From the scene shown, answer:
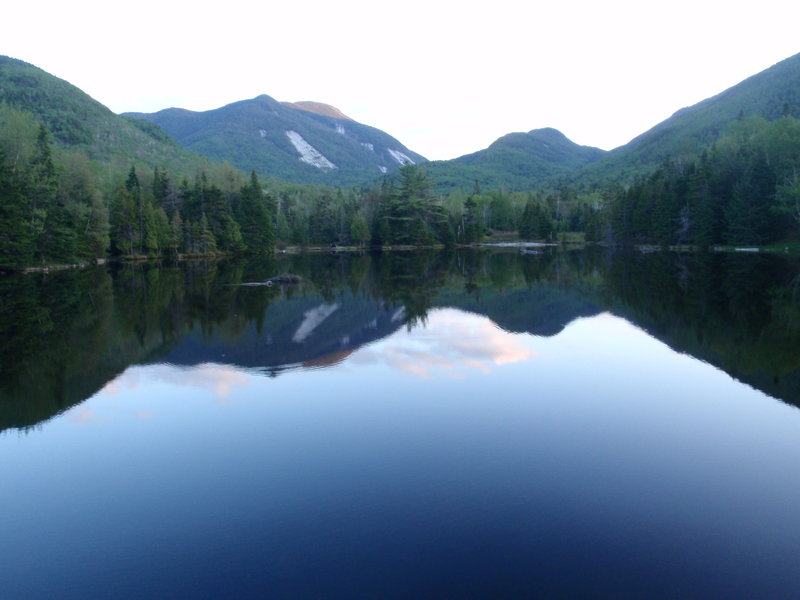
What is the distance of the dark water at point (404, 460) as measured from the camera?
779 cm

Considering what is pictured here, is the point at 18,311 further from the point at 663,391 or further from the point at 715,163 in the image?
the point at 715,163

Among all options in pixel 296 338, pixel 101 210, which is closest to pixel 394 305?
pixel 296 338

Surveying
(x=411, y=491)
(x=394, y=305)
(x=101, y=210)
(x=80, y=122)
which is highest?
(x=80, y=122)

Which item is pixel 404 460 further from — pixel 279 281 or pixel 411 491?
pixel 279 281

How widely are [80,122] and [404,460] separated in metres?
175

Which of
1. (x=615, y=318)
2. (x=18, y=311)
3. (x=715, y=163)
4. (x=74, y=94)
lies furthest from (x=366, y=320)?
(x=74, y=94)

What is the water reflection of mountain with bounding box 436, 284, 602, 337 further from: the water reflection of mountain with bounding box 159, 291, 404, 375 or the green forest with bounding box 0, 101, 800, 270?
the green forest with bounding box 0, 101, 800, 270

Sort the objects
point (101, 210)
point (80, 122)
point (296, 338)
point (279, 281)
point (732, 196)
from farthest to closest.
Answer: point (80, 122) < point (732, 196) < point (101, 210) < point (279, 281) < point (296, 338)

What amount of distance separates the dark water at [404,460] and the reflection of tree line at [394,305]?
0.71 feet

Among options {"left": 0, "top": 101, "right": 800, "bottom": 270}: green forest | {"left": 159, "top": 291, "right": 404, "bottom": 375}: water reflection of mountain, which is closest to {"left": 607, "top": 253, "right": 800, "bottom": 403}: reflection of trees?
{"left": 159, "top": 291, "right": 404, "bottom": 375}: water reflection of mountain

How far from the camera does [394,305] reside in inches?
1293

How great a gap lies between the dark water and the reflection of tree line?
0.22 meters

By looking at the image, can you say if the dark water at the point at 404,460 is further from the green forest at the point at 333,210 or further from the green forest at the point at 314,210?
the green forest at the point at 333,210

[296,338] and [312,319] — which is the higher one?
[312,319]
